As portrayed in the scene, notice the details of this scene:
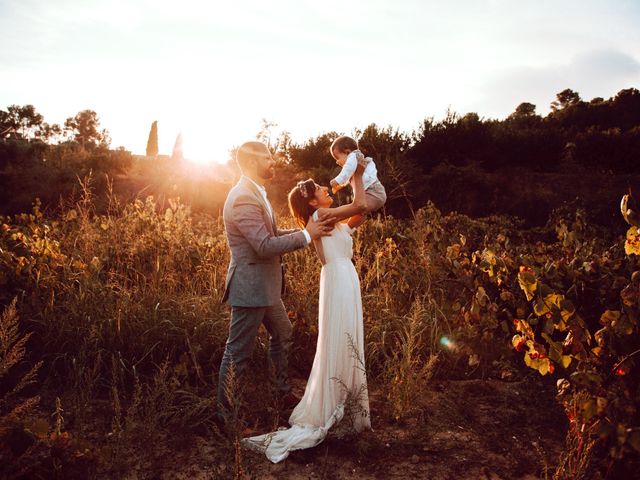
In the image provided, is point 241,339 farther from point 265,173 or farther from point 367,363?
point 367,363

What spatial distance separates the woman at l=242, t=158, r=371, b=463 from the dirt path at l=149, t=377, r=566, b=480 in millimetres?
156

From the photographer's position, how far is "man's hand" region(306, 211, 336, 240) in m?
3.05

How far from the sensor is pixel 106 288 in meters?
4.64

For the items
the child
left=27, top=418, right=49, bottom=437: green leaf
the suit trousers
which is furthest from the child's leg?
left=27, top=418, right=49, bottom=437: green leaf

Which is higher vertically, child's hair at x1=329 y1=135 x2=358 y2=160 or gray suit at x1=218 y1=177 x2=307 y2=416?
child's hair at x1=329 y1=135 x2=358 y2=160

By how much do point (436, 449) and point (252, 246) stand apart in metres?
1.84

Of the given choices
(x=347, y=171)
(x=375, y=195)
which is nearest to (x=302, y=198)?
(x=347, y=171)

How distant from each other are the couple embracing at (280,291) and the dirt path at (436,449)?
17cm

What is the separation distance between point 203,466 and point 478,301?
211cm

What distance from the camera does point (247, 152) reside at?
10.7 ft

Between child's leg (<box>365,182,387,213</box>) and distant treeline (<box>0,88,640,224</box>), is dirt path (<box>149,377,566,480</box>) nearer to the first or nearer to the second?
child's leg (<box>365,182,387,213</box>)

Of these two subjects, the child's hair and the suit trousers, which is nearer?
the suit trousers

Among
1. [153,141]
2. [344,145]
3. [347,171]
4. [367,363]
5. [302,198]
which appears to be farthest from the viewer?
[153,141]

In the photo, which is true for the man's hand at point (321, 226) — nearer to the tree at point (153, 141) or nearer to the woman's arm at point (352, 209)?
the woman's arm at point (352, 209)
